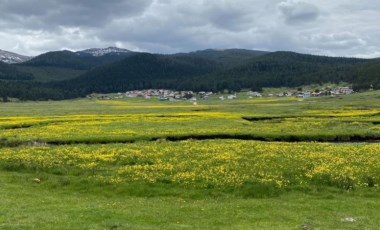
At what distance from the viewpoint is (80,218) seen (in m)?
24.7

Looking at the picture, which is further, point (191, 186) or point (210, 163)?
point (210, 163)

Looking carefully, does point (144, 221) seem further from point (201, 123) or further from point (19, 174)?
point (201, 123)

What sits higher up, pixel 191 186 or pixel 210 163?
pixel 210 163

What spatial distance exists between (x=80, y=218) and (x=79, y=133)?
40513 millimetres

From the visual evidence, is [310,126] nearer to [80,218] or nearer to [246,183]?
[246,183]

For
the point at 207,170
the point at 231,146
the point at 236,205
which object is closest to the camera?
the point at 236,205

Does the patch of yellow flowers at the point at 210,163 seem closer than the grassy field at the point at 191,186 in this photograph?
No

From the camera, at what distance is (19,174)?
38.0m

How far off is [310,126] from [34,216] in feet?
185

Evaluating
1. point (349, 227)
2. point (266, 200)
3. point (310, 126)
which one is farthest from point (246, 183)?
point (310, 126)

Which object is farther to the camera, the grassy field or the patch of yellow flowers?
the patch of yellow flowers

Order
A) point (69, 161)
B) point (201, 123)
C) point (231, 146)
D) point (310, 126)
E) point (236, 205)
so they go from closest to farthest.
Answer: point (236, 205) → point (69, 161) → point (231, 146) → point (310, 126) → point (201, 123)

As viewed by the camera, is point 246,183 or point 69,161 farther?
point 69,161

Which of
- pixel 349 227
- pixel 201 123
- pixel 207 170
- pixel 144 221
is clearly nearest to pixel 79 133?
pixel 201 123
